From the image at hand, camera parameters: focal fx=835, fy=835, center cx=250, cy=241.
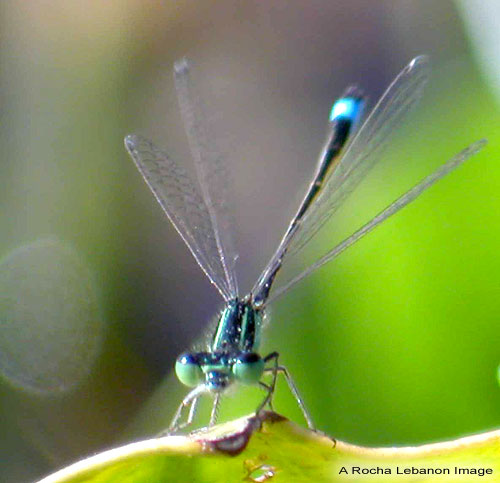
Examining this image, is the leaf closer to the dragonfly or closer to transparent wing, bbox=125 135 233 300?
the dragonfly

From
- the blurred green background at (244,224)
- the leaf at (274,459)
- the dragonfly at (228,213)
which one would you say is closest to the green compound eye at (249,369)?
the dragonfly at (228,213)

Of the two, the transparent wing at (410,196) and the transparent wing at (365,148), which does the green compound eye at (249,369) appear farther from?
the transparent wing at (365,148)

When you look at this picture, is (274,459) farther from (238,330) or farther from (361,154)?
(361,154)

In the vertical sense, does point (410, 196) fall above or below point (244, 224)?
above

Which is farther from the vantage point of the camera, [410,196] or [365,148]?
[365,148]

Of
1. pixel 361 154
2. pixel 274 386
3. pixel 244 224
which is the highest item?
pixel 361 154

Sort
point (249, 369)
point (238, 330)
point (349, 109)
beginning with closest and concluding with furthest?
1. point (249, 369)
2. point (238, 330)
3. point (349, 109)

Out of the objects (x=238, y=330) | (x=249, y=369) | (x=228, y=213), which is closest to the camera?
(x=249, y=369)

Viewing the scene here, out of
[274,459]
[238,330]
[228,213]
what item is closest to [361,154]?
[228,213]
